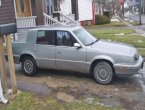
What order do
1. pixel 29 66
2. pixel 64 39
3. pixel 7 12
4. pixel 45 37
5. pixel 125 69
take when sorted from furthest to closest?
pixel 7 12, pixel 29 66, pixel 45 37, pixel 64 39, pixel 125 69

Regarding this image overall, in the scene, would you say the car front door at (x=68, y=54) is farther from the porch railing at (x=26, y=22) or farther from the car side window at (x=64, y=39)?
the porch railing at (x=26, y=22)

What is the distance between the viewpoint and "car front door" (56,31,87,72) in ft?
30.4

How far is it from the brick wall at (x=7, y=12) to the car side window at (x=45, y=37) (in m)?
9.53

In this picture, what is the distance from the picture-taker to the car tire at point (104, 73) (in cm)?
891

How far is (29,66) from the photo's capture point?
1023cm

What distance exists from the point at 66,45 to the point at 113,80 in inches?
68.9

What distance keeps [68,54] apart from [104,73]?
1.24 metres

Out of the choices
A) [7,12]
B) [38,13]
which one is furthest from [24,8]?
[38,13]

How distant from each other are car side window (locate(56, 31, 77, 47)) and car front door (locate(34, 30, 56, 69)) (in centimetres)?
18

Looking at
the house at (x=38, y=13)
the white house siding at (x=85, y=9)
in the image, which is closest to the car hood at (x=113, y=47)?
the house at (x=38, y=13)

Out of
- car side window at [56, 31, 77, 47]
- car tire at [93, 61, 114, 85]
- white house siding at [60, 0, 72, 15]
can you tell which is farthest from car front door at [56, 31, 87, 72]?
white house siding at [60, 0, 72, 15]

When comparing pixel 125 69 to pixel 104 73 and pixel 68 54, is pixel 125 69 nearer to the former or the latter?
pixel 104 73

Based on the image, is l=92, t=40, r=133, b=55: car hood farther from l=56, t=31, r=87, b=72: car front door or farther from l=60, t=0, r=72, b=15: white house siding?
l=60, t=0, r=72, b=15: white house siding

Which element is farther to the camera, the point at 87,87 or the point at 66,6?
the point at 66,6
